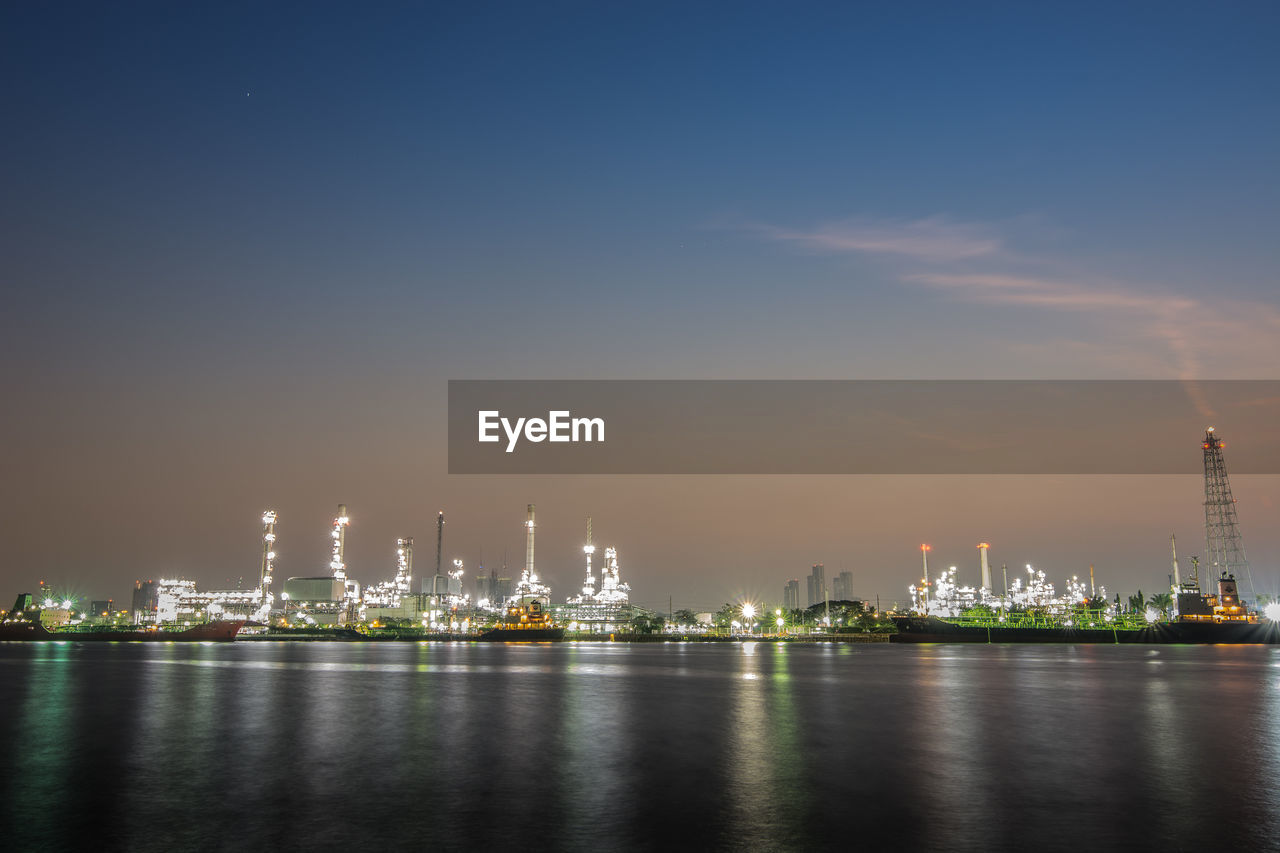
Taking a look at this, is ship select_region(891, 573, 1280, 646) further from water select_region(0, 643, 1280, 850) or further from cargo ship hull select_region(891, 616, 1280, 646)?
water select_region(0, 643, 1280, 850)

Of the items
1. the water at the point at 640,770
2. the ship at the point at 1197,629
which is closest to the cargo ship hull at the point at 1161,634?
the ship at the point at 1197,629

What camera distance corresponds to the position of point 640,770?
2666 cm

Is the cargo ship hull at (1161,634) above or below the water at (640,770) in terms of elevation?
below

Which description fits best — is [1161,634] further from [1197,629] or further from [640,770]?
[640,770]

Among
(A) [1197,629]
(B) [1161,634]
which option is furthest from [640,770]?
(B) [1161,634]

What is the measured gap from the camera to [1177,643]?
183m

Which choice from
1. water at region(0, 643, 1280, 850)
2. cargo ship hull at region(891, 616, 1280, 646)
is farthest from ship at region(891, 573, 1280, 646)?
water at region(0, 643, 1280, 850)

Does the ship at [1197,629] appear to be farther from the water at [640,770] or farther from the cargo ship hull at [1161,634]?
the water at [640,770]

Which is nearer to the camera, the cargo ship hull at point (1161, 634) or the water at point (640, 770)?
the water at point (640, 770)

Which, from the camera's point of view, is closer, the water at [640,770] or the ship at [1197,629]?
the water at [640,770]

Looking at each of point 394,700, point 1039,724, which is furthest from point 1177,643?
point 394,700

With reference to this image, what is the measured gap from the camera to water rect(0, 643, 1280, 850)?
18.6m

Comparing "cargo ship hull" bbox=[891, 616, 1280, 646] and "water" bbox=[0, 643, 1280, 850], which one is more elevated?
"water" bbox=[0, 643, 1280, 850]

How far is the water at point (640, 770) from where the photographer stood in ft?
61.0
